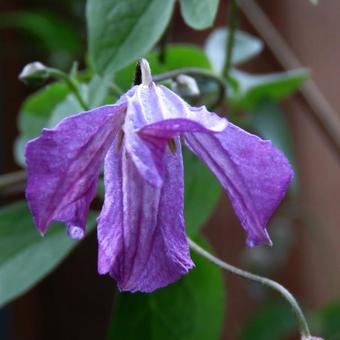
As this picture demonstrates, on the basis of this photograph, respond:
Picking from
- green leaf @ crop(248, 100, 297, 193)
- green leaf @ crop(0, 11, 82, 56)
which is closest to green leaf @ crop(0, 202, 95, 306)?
green leaf @ crop(248, 100, 297, 193)

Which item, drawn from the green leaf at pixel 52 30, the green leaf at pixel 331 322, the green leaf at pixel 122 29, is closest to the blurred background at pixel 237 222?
the green leaf at pixel 52 30

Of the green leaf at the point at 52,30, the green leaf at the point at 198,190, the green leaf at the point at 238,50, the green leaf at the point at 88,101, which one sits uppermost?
the green leaf at the point at 88,101

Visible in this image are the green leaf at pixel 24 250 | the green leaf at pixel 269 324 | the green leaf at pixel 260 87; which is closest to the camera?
the green leaf at pixel 24 250

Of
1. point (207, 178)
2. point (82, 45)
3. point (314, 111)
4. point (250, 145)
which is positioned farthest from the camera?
point (82, 45)

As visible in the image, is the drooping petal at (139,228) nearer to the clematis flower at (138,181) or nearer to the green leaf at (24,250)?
the clematis flower at (138,181)

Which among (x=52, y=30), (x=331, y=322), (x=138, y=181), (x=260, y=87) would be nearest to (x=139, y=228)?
(x=138, y=181)

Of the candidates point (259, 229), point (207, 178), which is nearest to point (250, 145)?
point (259, 229)

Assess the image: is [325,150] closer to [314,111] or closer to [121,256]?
[314,111]

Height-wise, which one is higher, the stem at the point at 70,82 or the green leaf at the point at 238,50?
the stem at the point at 70,82
